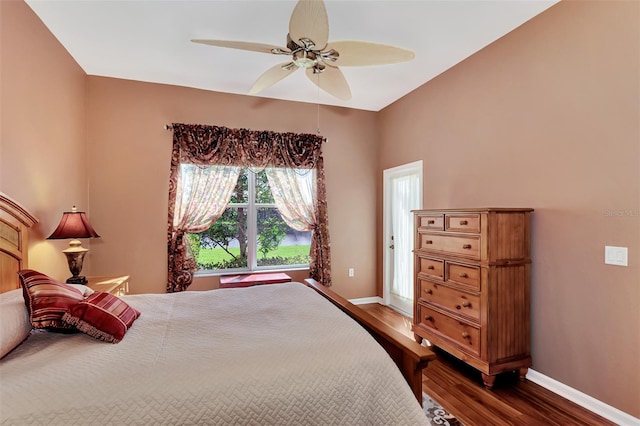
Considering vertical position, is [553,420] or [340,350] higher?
[340,350]

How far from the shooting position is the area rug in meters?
2.05

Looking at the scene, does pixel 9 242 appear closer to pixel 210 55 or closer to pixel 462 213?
pixel 210 55

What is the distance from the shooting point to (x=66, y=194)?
10.1 feet

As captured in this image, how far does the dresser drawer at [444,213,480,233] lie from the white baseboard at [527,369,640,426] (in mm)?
1238

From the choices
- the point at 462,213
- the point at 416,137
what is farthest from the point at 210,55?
the point at 462,213

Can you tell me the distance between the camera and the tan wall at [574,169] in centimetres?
201

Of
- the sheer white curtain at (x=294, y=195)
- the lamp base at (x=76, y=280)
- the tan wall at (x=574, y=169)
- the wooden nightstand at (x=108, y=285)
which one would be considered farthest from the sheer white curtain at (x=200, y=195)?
the tan wall at (x=574, y=169)

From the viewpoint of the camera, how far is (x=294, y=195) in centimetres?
430

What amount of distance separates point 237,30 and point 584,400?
3838 millimetres

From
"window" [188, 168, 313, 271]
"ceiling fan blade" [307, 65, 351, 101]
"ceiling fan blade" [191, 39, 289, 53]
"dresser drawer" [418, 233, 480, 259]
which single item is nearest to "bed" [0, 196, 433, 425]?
"dresser drawer" [418, 233, 480, 259]

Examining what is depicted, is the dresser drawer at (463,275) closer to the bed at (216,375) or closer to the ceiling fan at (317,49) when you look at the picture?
the bed at (216,375)

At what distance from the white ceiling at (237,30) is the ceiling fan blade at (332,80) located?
1.45ft

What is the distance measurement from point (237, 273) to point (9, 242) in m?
2.39

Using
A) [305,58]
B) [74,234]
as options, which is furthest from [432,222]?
[74,234]
